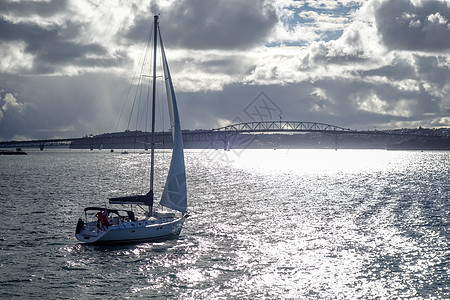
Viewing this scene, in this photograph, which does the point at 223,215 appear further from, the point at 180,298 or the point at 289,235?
the point at 180,298

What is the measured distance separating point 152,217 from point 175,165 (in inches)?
176

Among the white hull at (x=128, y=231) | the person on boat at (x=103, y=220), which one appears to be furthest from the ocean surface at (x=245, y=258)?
the person on boat at (x=103, y=220)

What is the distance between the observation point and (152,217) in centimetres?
3409

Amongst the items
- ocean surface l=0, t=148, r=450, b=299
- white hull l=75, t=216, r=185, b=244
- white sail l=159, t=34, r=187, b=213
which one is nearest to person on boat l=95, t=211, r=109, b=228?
white hull l=75, t=216, r=185, b=244

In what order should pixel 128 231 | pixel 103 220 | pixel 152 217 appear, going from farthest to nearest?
pixel 152 217 → pixel 103 220 → pixel 128 231

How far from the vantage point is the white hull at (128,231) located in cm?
3083

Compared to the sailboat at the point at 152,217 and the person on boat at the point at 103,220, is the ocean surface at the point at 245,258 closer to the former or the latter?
the sailboat at the point at 152,217

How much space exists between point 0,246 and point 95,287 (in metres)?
12.1

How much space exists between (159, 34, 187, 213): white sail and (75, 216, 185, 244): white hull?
7.64 feet

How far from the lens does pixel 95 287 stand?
22.9m

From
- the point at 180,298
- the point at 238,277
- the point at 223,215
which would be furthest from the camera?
the point at 223,215

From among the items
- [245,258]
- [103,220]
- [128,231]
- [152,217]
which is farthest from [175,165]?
[245,258]

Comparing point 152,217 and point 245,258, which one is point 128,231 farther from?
point 245,258

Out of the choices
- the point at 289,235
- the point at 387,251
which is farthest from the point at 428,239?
the point at 289,235
